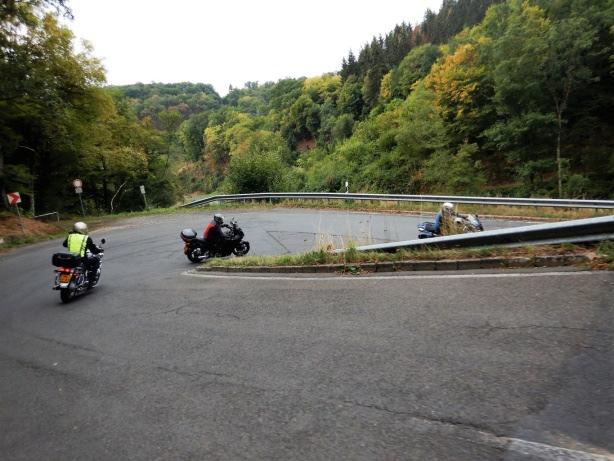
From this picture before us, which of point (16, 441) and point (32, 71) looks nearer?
point (16, 441)

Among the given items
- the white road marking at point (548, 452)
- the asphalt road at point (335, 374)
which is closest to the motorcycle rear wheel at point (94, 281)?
the asphalt road at point (335, 374)

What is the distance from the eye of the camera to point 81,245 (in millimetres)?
9078

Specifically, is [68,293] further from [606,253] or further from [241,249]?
[606,253]

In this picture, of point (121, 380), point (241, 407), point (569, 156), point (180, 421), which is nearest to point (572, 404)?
point (241, 407)

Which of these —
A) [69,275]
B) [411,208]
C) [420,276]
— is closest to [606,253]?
[420,276]

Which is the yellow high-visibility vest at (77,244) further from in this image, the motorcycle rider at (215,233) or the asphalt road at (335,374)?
the motorcycle rider at (215,233)

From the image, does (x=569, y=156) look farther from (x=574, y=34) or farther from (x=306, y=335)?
(x=306, y=335)

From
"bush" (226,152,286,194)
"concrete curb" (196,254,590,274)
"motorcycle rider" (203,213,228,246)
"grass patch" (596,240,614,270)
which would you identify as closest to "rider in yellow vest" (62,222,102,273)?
"motorcycle rider" (203,213,228,246)

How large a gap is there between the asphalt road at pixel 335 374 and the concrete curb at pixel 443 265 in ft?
1.27

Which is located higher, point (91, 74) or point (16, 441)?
point (91, 74)

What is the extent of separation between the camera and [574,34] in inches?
1153

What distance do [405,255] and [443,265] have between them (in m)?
0.80

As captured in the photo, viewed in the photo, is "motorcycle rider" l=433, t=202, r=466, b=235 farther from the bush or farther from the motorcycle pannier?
the bush

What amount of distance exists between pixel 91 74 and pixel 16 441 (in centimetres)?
2904
